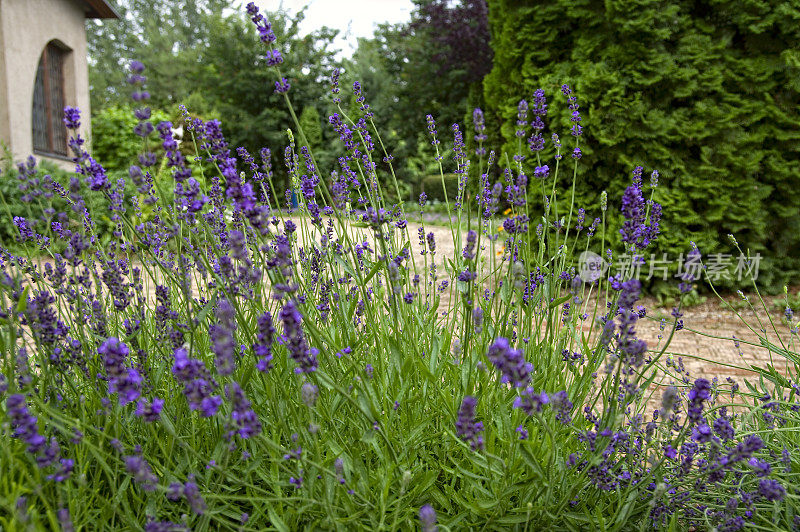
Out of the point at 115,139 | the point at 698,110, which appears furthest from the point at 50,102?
the point at 698,110

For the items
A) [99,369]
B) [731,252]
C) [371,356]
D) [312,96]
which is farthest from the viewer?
[312,96]

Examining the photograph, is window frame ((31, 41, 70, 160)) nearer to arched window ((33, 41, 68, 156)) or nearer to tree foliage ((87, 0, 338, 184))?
arched window ((33, 41, 68, 156))

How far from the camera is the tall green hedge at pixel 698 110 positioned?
4.89 m

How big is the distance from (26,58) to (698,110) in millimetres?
10012

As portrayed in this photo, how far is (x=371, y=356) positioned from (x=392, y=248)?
0.47m

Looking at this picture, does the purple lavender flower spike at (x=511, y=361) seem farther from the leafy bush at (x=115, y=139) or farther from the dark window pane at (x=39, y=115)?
the leafy bush at (x=115, y=139)

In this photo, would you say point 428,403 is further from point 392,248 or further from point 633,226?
point 633,226

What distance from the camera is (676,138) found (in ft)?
16.3

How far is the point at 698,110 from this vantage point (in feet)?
16.1

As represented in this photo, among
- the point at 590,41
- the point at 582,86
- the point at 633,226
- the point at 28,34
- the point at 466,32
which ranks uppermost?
the point at 466,32

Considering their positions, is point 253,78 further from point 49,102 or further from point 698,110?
point 698,110

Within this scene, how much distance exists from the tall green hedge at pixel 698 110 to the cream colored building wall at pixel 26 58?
6.54 m

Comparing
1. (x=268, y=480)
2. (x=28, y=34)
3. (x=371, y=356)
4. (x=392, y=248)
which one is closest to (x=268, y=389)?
(x=268, y=480)

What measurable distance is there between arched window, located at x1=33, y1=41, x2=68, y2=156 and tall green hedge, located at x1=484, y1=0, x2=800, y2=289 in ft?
30.4
